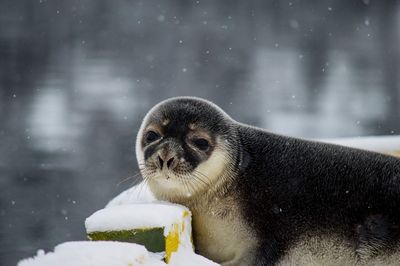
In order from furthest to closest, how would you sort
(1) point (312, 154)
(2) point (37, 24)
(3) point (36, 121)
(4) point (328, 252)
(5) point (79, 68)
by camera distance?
(5) point (79, 68) → (2) point (37, 24) → (3) point (36, 121) → (1) point (312, 154) → (4) point (328, 252)

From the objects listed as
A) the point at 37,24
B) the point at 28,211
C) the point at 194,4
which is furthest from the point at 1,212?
the point at 194,4

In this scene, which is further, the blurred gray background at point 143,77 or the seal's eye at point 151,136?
the blurred gray background at point 143,77

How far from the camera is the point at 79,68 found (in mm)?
125062

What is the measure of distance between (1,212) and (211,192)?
161 ft

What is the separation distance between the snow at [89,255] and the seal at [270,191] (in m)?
1.39

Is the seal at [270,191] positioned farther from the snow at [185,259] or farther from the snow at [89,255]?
the snow at [89,255]

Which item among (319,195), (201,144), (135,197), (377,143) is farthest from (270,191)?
(377,143)

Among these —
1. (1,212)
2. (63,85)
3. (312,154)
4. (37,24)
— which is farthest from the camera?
(37,24)

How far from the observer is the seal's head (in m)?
5.14

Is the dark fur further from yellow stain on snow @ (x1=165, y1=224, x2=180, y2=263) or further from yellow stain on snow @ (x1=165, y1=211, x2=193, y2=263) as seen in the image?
yellow stain on snow @ (x1=165, y1=224, x2=180, y2=263)

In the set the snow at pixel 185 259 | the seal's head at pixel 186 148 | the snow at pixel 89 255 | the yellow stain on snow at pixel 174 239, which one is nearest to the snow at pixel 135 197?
the seal's head at pixel 186 148

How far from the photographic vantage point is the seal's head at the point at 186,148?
5.14 metres

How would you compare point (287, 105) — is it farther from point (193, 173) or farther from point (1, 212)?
point (193, 173)

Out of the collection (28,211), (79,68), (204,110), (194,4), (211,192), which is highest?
(204,110)
